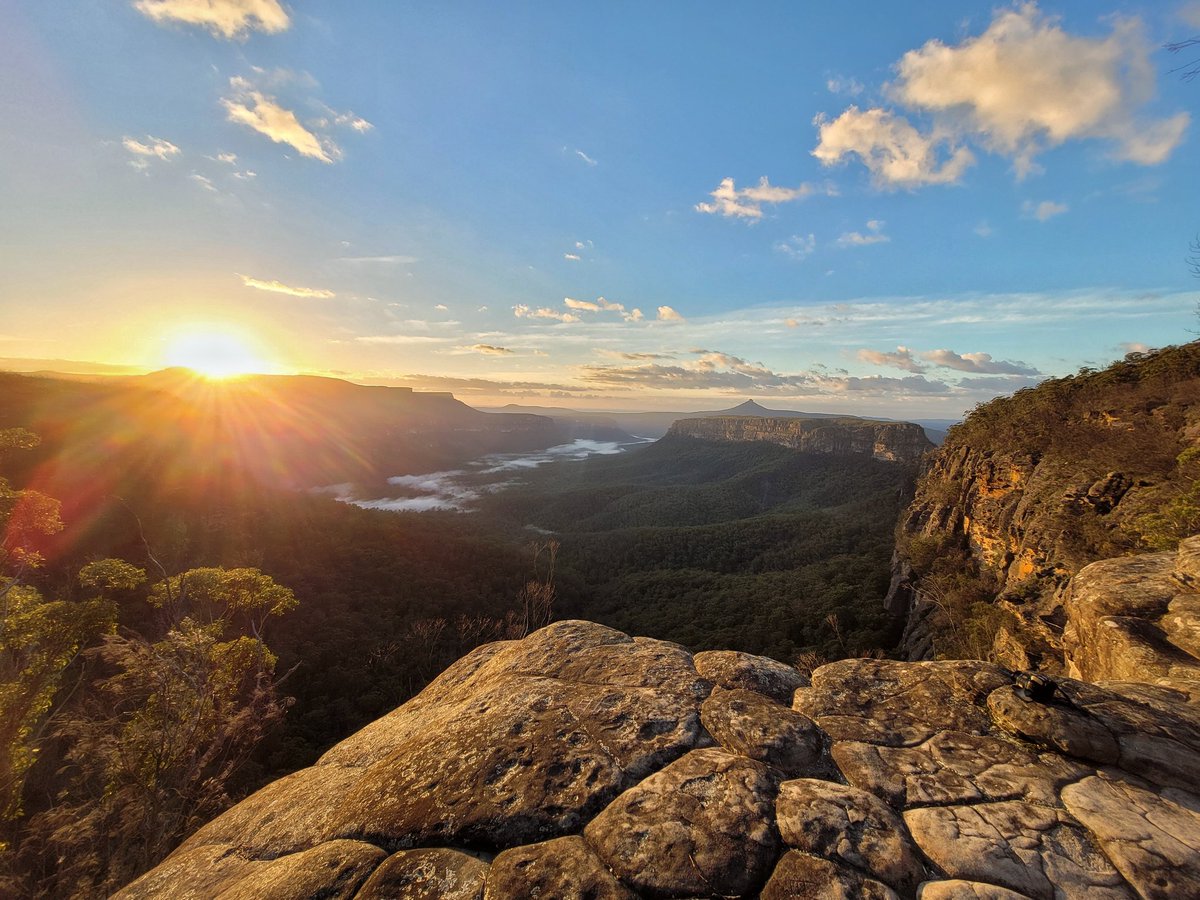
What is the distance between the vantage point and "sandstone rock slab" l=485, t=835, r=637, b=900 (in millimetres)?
3201

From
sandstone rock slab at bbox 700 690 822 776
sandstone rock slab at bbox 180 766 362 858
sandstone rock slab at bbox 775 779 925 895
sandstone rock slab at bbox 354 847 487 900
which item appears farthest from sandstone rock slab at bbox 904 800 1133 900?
sandstone rock slab at bbox 180 766 362 858

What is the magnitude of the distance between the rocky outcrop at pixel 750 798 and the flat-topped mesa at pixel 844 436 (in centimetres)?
7920

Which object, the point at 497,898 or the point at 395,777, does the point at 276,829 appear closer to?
the point at 395,777

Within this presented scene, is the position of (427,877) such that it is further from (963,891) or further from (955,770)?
(955,770)

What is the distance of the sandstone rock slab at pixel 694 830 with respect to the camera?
325 centimetres

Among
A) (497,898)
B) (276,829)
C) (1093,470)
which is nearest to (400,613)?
(276,829)

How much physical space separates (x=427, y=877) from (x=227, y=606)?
844 inches

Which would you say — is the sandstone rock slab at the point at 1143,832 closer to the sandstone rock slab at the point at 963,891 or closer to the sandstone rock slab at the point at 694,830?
the sandstone rock slab at the point at 963,891

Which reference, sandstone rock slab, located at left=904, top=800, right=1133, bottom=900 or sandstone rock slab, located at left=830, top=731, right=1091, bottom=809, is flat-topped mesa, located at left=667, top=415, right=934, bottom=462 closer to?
sandstone rock slab, located at left=830, top=731, right=1091, bottom=809

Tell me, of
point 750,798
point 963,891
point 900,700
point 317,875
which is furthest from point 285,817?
point 900,700

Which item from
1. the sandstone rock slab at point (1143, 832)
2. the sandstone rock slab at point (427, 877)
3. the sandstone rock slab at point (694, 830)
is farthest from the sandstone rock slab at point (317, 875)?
the sandstone rock slab at point (1143, 832)

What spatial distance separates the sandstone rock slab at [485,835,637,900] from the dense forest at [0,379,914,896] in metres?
12.3

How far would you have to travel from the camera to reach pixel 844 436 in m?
122

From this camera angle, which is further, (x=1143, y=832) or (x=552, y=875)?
(x=1143, y=832)
